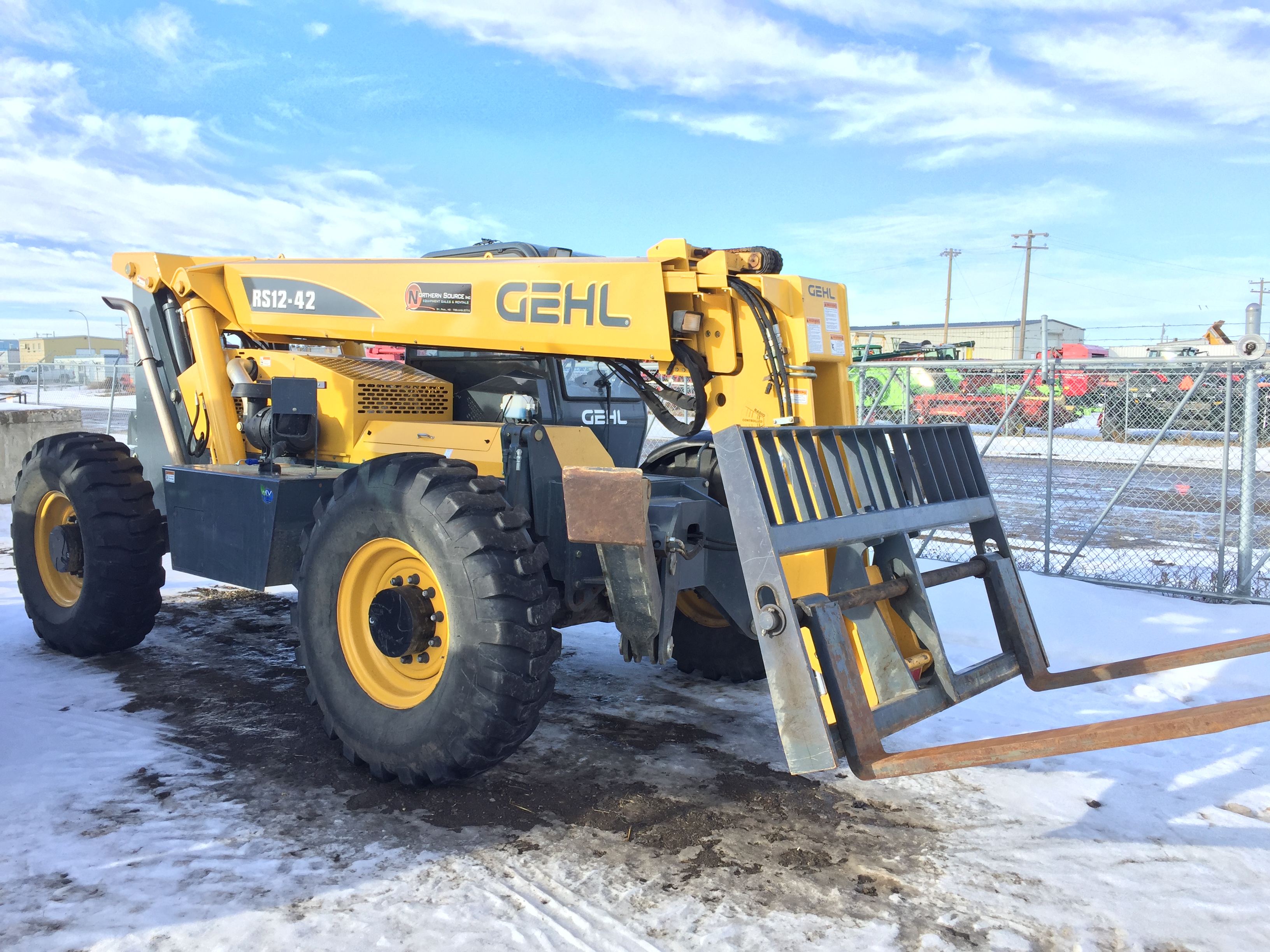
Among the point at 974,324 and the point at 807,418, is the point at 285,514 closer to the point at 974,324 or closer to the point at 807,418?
the point at 807,418

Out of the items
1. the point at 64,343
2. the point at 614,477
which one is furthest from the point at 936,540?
the point at 64,343

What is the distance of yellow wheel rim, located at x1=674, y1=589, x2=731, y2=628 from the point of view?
18.6 ft

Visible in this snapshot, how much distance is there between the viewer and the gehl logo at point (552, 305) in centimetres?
440

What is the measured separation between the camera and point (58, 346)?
416ft

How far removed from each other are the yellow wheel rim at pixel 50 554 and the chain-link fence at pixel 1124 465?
5.81m

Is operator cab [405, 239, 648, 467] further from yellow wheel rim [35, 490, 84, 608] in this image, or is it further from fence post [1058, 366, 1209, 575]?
fence post [1058, 366, 1209, 575]

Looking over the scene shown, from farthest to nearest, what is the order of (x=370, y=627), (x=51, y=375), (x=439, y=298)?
(x=51, y=375), (x=439, y=298), (x=370, y=627)

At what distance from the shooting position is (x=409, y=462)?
13.5 ft

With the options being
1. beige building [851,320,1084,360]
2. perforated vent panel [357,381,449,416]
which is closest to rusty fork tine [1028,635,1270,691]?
perforated vent panel [357,381,449,416]

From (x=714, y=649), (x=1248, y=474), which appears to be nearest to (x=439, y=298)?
(x=714, y=649)

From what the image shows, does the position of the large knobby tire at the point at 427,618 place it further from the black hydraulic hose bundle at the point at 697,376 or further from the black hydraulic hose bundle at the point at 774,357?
the black hydraulic hose bundle at the point at 774,357

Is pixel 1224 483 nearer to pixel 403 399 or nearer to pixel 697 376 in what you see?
pixel 697 376

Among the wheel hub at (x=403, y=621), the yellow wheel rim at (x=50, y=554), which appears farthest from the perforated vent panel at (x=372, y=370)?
the yellow wheel rim at (x=50, y=554)

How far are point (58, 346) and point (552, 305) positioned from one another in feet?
474
